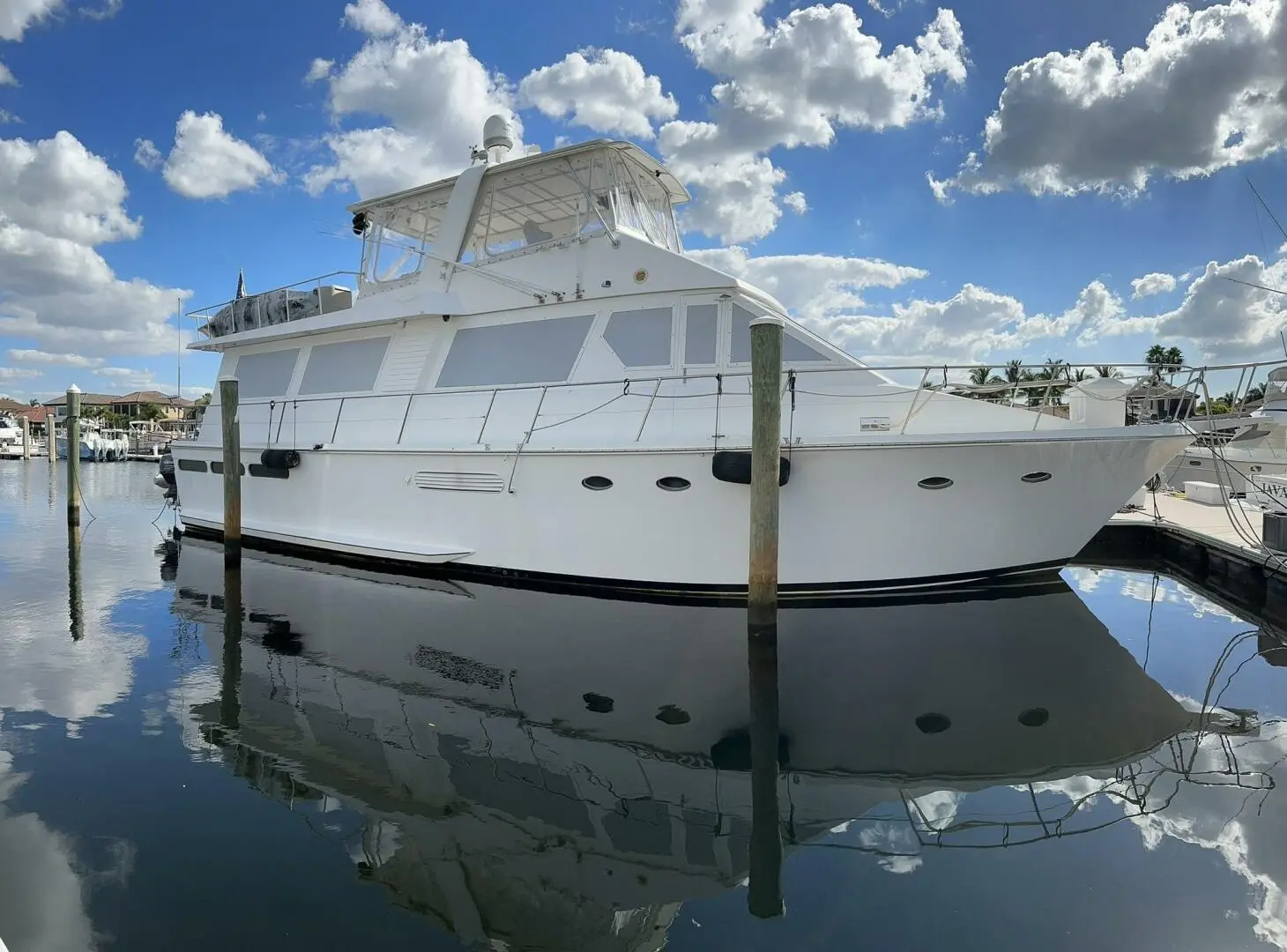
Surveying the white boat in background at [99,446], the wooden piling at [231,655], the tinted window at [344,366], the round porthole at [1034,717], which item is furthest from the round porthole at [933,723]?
the white boat in background at [99,446]

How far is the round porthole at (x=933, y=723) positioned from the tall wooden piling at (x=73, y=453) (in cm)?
1592

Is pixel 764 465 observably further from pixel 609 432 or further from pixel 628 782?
pixel 628 782

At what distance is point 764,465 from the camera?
657 centimetres

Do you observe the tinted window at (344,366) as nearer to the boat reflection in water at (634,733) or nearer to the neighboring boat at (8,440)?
the boat reflection in water at (634,733)

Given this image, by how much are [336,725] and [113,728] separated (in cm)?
139

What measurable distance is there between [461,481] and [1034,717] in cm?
616

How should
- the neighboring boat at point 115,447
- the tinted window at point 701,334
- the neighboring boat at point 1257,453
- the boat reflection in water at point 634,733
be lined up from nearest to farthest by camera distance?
1. the boat reflection in water at point 634,733
2. the tinted window at point 701,334
3. the neighboring boat at point 1257,453
4. the neighboring boat at point 115,447

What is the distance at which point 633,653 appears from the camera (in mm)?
6363

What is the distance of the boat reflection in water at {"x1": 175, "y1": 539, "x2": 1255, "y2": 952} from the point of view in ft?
10.9

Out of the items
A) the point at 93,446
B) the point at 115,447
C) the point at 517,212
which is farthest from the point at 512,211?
the point at 115,447

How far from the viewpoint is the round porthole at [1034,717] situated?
491 cm

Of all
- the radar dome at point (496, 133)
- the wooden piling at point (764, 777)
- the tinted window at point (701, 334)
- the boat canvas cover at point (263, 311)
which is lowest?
the wooden piling at point (764, 777)

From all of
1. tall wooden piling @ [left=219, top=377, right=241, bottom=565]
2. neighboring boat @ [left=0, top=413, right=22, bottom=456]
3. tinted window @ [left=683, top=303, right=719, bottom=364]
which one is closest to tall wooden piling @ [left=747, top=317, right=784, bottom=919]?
tinted window @ [left=683, top=303, right=719, bottom=364]

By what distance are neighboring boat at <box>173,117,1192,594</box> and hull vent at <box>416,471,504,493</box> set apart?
0.02 meters
